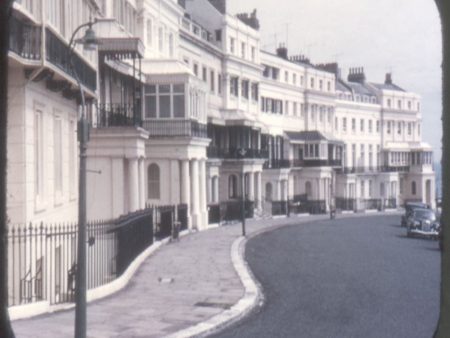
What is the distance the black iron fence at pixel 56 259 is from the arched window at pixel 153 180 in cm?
1417

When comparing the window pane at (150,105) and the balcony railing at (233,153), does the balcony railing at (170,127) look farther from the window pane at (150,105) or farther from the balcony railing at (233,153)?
the balcony railing at (233,153)

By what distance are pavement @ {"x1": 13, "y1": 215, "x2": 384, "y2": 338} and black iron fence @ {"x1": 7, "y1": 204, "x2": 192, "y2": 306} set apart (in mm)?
409

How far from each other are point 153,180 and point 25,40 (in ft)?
66.1

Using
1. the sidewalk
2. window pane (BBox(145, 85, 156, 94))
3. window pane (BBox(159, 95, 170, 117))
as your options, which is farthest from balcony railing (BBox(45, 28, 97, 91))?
window pane (BBox(159, 95, 170, 117))

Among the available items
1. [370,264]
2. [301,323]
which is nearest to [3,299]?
[301,323]

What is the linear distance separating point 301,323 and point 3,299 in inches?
276

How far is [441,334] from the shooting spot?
539 centimetres

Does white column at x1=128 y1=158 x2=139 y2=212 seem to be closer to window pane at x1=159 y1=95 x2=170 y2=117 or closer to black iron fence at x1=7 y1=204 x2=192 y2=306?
black iron fence at x1=7 y1=204 x2=192 y2=306

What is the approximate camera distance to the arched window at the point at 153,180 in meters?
31.2

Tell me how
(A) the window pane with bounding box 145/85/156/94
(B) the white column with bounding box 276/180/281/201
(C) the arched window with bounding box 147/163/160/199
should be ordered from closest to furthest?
(C) the arched window with bounding box 147/163/160/199
(A) the window pane with bounding box 145/85/156/94
(B) the white column with bounding box 276/180/281/201

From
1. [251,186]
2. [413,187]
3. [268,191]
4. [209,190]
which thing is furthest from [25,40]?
[268,191]

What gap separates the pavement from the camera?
35.5 feet

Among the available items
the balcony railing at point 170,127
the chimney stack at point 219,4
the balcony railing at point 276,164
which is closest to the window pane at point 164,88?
the balcony railing at point 170,127

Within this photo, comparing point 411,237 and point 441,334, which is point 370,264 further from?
point 441,334
